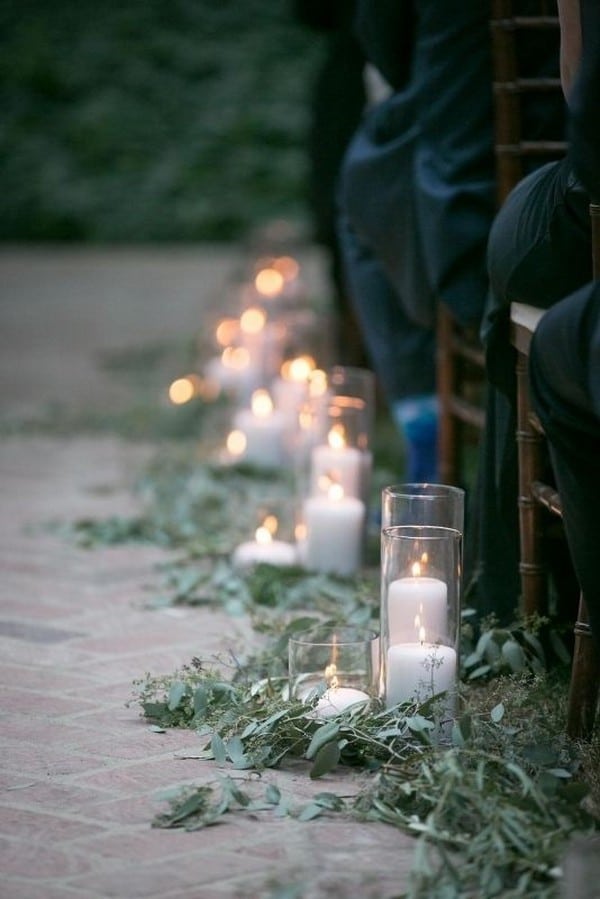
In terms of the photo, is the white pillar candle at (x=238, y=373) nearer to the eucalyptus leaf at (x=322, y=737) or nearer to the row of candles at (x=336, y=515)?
the row of candles at (x=336, y=515)

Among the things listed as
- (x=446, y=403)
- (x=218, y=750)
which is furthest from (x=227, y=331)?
(x=218, y=750)

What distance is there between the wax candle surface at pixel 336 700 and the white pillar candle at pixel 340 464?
0.91 metres

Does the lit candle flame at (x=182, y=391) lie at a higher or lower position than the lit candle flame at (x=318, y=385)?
higher

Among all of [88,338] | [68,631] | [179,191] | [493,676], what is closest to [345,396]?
[68,631]

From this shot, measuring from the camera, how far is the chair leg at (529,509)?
6.81 feet

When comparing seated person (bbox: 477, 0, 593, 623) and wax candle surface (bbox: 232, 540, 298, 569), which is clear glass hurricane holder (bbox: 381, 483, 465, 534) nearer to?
seated person (bbox: 477, 0, 593, 623)

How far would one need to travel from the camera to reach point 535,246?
1900 millimetres

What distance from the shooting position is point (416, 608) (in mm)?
1899

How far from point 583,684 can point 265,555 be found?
3.46ft

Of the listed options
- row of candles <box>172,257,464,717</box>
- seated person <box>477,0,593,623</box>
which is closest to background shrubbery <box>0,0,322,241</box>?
row of candles <box>172,257,464,717</box>

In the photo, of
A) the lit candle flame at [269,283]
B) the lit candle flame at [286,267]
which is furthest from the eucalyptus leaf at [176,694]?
the lit candle flame at [286,267]

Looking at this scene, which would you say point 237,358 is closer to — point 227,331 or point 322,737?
point 227,331

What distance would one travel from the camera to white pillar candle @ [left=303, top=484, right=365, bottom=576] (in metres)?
2.76

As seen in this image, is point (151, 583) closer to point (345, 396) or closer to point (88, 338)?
point (345, 396)
